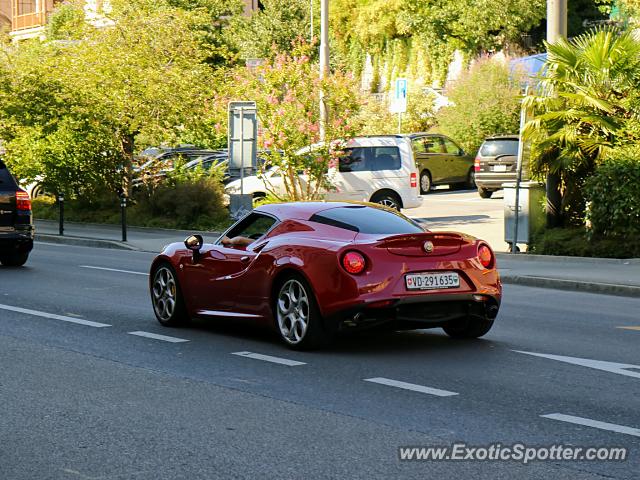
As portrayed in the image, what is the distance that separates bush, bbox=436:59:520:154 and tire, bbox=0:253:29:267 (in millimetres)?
25926

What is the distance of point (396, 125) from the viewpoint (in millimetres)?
47969

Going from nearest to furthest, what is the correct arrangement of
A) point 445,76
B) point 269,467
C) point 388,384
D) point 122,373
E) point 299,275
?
1. point 269,467
2. point 388,384
3. point 122,373
4. point 299,275
5. point 445,76

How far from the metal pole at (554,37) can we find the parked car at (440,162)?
1728 centimetres

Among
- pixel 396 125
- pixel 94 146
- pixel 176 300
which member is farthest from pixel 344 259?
pixel 396 125

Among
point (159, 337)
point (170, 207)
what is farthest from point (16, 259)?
point (170, 207)

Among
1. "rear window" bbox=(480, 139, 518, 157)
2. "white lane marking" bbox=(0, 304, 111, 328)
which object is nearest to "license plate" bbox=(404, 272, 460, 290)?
"white lane marking" bbox=(0, 304, 111, 328)

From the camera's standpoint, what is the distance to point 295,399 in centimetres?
838

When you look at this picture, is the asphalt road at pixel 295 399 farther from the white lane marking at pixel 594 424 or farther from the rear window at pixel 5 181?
the rear window at pixel 5 181

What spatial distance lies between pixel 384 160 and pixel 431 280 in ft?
62.1

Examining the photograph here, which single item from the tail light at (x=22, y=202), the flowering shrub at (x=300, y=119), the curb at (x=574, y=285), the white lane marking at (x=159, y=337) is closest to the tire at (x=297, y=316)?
the white lane marking at (x=159, y=337)

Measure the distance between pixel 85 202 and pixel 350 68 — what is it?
3249 centimetres

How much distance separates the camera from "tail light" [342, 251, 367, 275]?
10.1 m

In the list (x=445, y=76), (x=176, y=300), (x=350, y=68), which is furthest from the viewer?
(x=350, y=68)

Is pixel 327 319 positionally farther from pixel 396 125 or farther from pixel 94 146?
pixel 396 125
